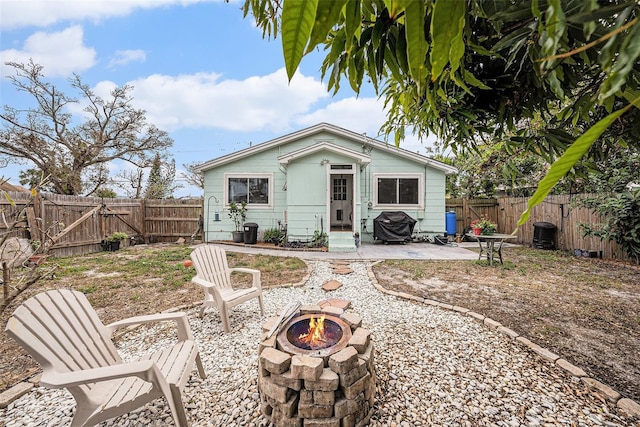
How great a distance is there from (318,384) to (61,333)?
171cm

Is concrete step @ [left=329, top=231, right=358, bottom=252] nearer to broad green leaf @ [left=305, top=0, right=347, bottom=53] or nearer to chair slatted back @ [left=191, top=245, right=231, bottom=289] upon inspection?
chair slatted back @ [left=191, top=245, right=231, bottom=289]

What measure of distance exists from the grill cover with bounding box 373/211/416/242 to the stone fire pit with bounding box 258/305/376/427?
24.8ft

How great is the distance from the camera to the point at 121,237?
29.3 feet

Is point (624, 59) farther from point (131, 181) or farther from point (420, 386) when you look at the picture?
point (131, 181)

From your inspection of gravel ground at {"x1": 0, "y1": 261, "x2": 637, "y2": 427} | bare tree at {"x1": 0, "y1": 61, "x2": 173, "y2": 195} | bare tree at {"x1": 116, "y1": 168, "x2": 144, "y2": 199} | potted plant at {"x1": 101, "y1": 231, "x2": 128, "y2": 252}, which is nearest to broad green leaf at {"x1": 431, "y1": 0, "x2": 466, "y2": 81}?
gravel ground at {"x1": 0, "y1": 261, "x2": 637, "y2": 427}

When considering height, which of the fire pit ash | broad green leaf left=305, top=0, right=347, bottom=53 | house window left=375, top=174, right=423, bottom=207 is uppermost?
house window left=375, top=174, right=423, bottom=207

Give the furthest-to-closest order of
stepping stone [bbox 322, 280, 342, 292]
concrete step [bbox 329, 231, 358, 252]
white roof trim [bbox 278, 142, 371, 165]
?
white roof trim [bbox 278, 142, 371, 165] < concrete step [bbox 329, 231, 358, 252] < stepping stone [bbox 322, 280, 342, 292]

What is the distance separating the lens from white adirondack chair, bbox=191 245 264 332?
3057 millimetres

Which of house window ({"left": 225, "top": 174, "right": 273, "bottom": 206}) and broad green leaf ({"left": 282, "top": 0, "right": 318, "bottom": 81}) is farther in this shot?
house window ({"left": 225, "top": 174, "right": 273, "bottom": 206})

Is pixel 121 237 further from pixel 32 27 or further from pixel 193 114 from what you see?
pixel 193 114

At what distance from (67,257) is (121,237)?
60.9 inches

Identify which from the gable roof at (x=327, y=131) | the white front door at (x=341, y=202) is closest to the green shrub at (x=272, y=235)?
the white front door at (x=341, y=202)

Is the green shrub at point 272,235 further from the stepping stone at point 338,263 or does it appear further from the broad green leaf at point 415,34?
the broad green leaf at point 415,34

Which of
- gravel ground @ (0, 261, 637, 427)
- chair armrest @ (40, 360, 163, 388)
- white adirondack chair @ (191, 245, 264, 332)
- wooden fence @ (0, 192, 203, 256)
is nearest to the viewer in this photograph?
chair armrest @ (40, 360, 163, 388)
